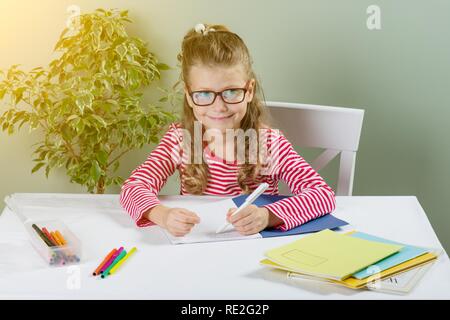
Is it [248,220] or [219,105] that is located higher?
[219,105]

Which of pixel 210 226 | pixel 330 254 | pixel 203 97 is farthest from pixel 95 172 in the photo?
pixel 330 254

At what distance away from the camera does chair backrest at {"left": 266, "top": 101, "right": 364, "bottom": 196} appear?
1.89 m

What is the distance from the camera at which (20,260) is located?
1.29 meters

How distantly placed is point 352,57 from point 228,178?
0.88 meters

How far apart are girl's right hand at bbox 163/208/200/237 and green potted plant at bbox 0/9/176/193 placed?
101 centimetres

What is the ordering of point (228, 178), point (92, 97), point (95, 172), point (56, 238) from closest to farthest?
point (56, 238) → point (228, 178) → point (92, 97) → point (95, 172)

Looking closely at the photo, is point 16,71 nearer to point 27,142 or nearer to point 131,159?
point 27,142

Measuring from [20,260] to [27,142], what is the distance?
5.00ft

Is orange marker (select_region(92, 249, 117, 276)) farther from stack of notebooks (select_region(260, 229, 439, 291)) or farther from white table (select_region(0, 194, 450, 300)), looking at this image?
stack of notebooks (select_region(260, 229, 439, 291))

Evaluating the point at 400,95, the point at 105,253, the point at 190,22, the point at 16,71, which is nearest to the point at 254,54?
the point at 190,22

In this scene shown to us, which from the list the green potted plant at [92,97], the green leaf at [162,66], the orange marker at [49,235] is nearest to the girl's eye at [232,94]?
the orange marker at [49,235]

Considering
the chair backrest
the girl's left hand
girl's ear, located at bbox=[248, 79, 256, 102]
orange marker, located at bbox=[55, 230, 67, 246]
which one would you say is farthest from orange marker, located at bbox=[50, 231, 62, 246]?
the chair backrest

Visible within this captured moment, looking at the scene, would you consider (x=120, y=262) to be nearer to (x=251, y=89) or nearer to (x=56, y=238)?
(x=56, y=238)

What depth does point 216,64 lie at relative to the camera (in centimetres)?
167
